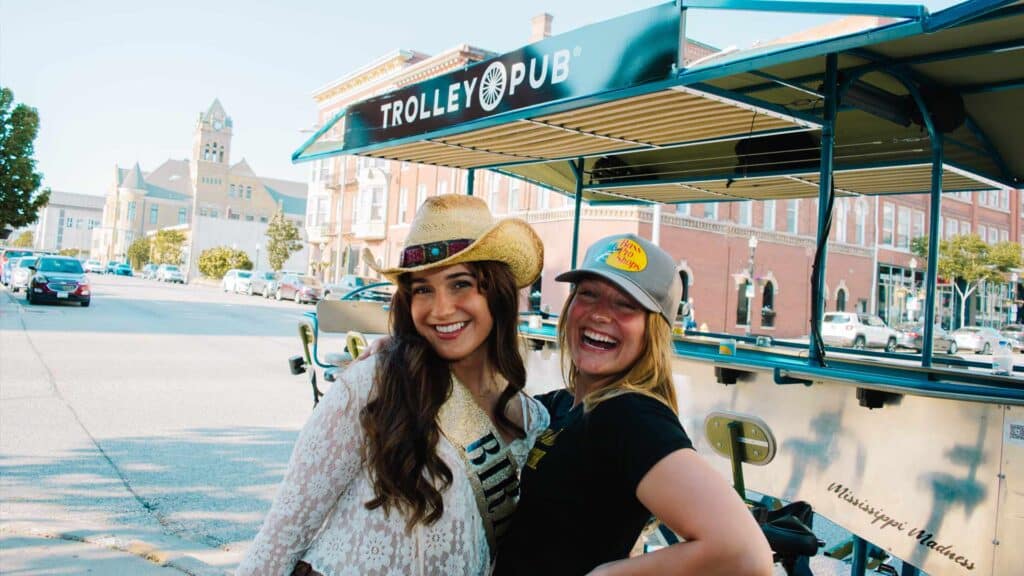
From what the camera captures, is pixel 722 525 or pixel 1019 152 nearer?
pixel 722 525

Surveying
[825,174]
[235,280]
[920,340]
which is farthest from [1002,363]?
[235,280]

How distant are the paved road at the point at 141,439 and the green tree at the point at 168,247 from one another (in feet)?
221

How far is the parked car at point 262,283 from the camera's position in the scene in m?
43.1

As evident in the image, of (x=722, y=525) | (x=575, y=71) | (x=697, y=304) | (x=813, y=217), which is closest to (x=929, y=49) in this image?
(x=575, y=71)

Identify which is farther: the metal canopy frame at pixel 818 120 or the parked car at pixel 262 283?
the parked car at pixel 262 283

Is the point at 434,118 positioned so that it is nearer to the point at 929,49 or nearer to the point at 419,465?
the point at 929,49

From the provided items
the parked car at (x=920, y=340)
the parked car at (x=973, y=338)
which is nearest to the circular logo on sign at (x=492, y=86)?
the parked car at (x=920, y=340)

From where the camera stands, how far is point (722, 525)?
1375 mm

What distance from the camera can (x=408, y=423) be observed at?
174 cm

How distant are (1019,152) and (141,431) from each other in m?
8.17

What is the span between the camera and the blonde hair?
Result: 5.56ft

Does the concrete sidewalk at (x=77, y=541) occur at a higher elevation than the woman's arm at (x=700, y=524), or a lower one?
lower

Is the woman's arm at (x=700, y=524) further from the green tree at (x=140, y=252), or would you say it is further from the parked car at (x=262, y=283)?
the green tree at (x=140, y=252)

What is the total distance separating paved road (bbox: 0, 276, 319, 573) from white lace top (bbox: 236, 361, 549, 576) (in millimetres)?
2876
